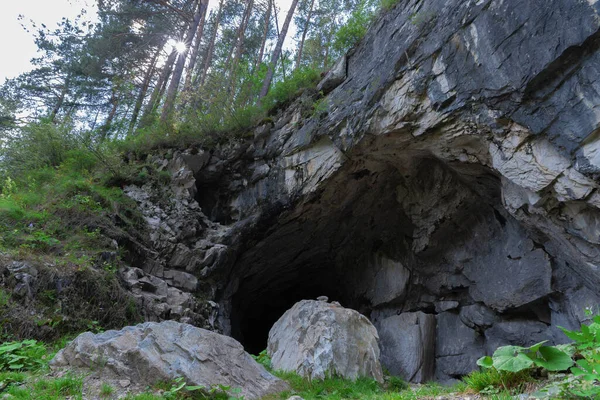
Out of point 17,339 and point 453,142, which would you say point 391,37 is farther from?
point 17,339

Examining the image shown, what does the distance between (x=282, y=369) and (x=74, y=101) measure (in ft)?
53.2

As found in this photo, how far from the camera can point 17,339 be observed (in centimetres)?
568

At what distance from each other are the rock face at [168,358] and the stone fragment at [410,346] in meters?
5.72

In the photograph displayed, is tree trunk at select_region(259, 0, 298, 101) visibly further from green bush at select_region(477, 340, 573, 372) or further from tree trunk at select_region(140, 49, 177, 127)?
green bush at select_region(477, 340, 573, 372)

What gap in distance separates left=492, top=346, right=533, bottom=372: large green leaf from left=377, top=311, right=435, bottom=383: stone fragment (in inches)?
272

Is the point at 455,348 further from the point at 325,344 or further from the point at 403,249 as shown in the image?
the point at 325,344

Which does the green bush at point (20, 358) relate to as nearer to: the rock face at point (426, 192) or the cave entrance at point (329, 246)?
the rock face at point (426, 192)

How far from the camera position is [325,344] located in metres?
6.16

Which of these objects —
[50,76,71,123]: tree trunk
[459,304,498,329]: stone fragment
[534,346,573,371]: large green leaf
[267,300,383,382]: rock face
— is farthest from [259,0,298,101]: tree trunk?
[534,346,573,371]: large green leaf

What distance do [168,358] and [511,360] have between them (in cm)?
380

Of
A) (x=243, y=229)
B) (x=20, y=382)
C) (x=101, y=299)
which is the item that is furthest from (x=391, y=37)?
(x=20, y=382)

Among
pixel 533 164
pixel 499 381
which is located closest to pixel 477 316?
pixel 533 164

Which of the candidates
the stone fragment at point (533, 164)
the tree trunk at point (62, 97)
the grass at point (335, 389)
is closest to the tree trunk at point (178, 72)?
the tree trunk at point (62, 97)

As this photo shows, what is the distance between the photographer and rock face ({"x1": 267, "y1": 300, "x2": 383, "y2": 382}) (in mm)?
5930
